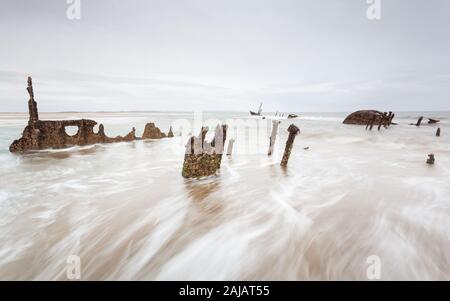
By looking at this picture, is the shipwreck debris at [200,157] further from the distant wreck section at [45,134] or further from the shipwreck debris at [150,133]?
the shipwreck debris at [150,133]

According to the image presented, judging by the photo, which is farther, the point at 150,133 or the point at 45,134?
the point at 150,133

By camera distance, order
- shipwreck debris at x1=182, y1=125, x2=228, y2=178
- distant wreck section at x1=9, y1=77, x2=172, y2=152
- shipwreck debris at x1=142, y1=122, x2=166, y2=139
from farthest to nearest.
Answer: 1. shipwreck debris at x1=142, y1=122, x2=166, y2=139
2. distant wreck section at x1=9, y1=77, x2=172, y2=152
3. shipwreck debris at x1=182, y1=125, x2=228, y2=178

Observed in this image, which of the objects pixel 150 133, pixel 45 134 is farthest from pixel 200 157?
pixel 150 133

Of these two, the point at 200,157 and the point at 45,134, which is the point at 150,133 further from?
the point at 200,157

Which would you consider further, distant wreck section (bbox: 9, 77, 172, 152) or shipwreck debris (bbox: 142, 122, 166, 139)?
shipwreck debris (bbox: 142, 122, 166, 139)

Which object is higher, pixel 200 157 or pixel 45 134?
pixel 45 134

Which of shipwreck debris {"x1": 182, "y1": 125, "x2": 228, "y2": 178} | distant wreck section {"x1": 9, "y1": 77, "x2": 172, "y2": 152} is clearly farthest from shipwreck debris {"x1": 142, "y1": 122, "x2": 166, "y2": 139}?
shipwreck debris {"x1": 182, "y1": 125, "x2": 228, "y2": 178}

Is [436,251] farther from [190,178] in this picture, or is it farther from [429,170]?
[429,170]

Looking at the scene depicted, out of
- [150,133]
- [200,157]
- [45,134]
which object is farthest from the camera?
[150,133]

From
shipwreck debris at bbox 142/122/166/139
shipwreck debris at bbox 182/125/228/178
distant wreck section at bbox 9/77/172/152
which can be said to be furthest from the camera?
shipwreck debris at bbox 142/122/166/139

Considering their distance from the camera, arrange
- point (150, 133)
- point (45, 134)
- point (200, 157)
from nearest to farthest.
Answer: point (200, 157), point (45, 134), point (150, 133)

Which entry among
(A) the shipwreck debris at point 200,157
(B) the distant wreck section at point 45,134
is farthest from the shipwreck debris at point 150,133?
(A) the shipwreck debris at point 200,157

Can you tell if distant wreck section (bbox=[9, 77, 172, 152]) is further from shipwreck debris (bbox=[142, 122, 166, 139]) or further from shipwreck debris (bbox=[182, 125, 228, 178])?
shipwreck debris (bbox=[182, 125, 228, 178])
